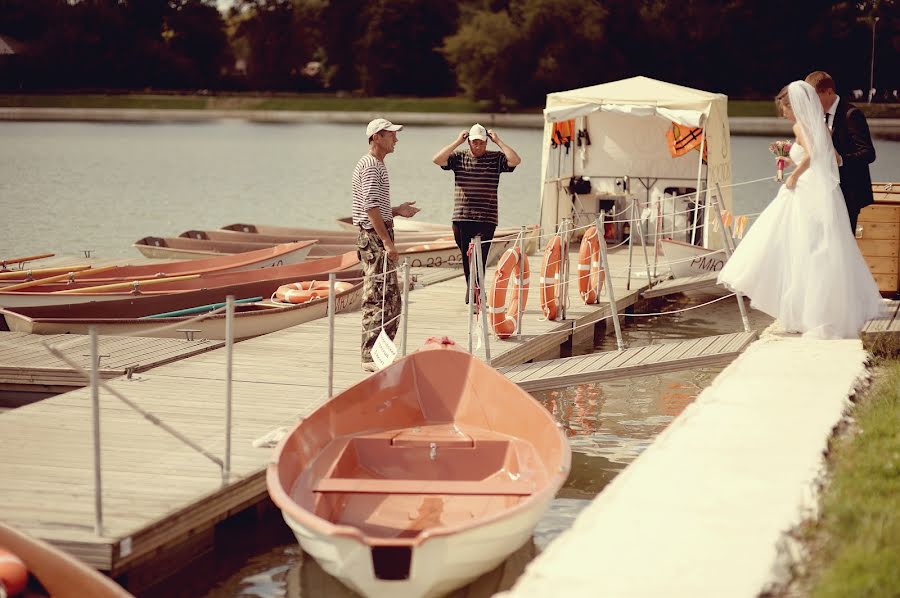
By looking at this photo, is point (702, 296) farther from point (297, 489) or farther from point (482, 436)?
point (297, 489)

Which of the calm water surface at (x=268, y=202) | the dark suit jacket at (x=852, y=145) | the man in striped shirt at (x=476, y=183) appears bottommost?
the calm water surface at (x=268, y=202)

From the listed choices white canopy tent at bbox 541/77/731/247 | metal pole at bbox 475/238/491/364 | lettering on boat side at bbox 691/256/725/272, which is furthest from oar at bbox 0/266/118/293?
lettering on boat side at bbox 691/256/725/272

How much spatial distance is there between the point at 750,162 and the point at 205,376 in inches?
1698

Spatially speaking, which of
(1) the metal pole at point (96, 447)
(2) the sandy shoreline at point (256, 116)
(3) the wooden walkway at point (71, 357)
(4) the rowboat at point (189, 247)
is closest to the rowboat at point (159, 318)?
(3) the wooden walkway at point (71, 357)

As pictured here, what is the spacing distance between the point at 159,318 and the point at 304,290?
2.17 meters

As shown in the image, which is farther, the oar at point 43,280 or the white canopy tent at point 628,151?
the white canopy tent at point 628,151

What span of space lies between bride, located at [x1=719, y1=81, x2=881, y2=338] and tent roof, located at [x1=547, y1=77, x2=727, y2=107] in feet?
28.2

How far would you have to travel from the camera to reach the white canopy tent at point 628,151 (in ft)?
60.8

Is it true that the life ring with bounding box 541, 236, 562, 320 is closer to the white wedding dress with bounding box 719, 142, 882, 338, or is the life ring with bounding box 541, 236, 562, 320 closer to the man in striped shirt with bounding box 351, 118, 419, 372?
the man in striped shirt with bounding box 351, 118, 419, 372

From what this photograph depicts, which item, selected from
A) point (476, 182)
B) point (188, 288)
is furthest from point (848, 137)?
point (188, 288)

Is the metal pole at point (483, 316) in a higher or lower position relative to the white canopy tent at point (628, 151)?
lower

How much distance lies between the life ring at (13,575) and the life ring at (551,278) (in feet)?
27.2

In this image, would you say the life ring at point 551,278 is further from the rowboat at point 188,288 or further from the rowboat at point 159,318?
the rowboat at point 188,288

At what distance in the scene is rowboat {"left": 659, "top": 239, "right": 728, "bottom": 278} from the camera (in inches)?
667
